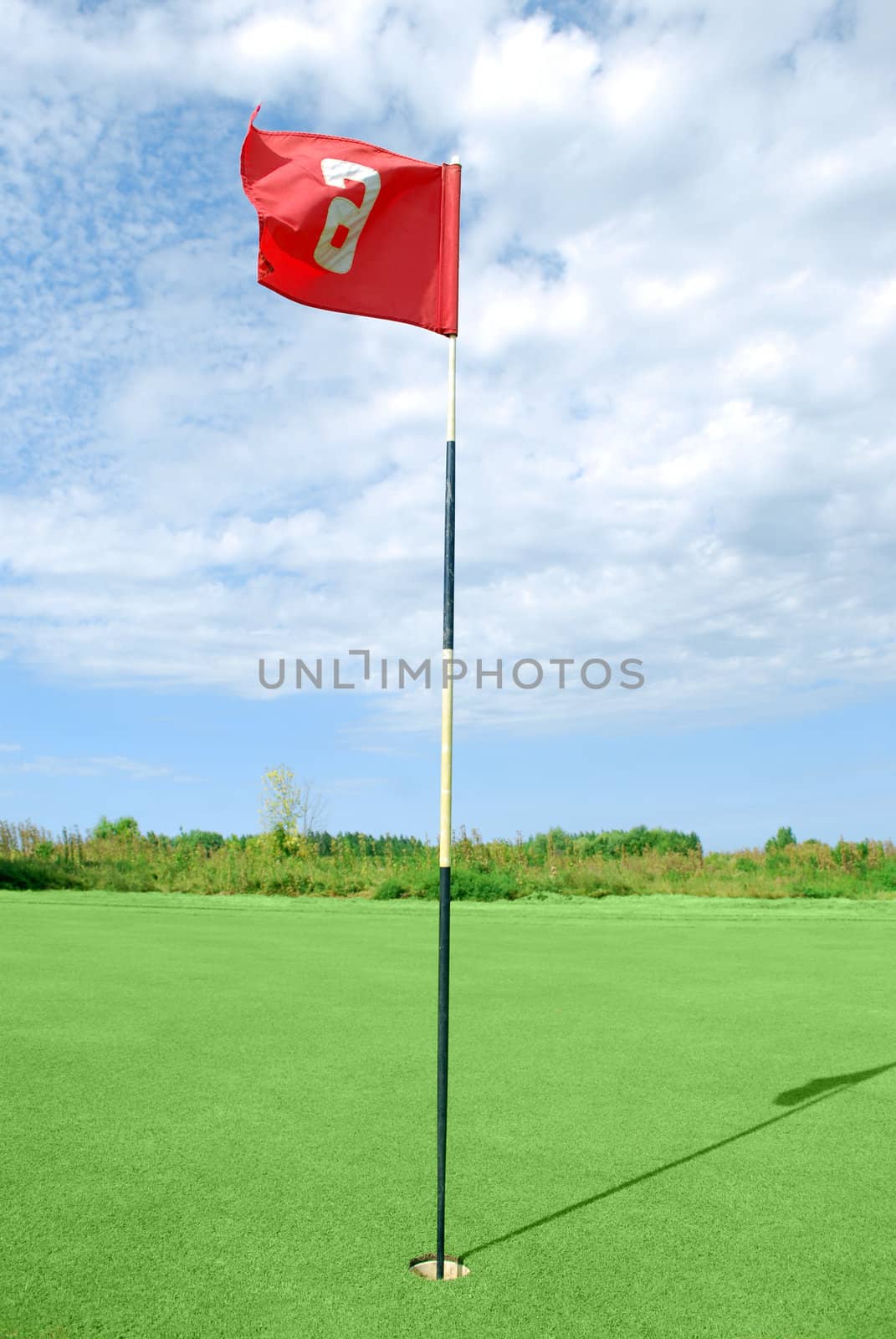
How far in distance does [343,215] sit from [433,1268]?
4.31m

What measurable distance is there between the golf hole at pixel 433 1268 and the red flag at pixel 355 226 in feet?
11.7

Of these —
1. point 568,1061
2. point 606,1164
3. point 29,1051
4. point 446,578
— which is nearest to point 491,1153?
point 606,1164

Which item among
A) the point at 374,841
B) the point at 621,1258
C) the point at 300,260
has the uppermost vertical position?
the point at 300,260

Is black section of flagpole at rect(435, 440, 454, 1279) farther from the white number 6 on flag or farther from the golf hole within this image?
the white number 6 on flag

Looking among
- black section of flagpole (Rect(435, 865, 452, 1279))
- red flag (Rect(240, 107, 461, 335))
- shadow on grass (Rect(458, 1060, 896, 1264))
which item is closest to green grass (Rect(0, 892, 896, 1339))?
shadow on grass (Rect(458, 1060, 896, 1264))

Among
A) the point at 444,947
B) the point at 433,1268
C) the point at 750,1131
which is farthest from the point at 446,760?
the point at 750,1131

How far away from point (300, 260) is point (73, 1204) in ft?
13.5

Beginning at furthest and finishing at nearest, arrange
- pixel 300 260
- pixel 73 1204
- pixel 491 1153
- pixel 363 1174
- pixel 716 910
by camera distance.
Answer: pixel 716 910
pixel 300 260
pixel 491 1153
pixel 363 1174
pixel 73 1204

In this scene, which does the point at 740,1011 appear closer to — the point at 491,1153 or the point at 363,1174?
the point at 491,1153

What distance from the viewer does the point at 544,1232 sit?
12.0 ft

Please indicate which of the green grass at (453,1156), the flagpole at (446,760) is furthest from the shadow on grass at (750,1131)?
the flagpole at (446,760)

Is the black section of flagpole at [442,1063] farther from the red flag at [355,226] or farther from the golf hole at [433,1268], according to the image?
the red flag at [355,226]

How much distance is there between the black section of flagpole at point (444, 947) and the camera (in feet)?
11.3

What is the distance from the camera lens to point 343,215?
4.83 meters
